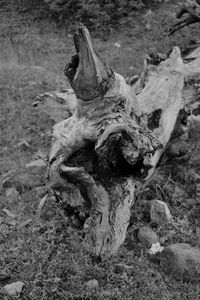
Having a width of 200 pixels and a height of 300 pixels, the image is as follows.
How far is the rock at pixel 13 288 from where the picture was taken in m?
3.54

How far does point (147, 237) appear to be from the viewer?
4148 millimetres

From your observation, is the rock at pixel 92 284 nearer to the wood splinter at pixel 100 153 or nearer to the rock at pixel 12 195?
the wood splinter at pixel 100 153

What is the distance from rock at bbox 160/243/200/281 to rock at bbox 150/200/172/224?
16.7 inches

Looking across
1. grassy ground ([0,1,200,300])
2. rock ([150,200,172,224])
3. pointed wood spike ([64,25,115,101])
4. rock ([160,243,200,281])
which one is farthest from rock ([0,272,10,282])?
pointed wood spike ([64,25,115,101])

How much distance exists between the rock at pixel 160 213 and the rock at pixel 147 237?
Answer: 157 millimetres

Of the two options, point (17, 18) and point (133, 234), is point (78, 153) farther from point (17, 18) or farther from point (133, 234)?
point (17, 18)

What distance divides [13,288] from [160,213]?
5.20 ft

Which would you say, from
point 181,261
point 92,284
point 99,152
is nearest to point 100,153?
point 99,152

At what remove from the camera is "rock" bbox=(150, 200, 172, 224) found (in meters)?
4.37

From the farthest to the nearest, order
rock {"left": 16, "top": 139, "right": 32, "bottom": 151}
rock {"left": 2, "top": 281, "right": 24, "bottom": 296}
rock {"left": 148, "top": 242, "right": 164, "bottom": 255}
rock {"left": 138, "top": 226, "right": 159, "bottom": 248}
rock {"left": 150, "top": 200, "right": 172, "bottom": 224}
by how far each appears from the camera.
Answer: rock {"left": 16, "top": 139, "right": 32, "bottom": 151} → rock {"left": 150, "top": 200, "right": 172, "bottom": 224} → rock {"left": 138, "top": 226, "right": 159, "bottom": 248} → rock {"left": 148, "top": 242, "right": 164, "bottom": 255} → rock {"left": 2, "top": 281, "right": 24, "bottom": 296}

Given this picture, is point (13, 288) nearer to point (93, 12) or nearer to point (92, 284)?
point (92, 284)

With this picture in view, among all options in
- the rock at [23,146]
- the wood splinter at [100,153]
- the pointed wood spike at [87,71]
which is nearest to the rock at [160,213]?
the wood splinter at [100,153]

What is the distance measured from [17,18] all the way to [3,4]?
1170 millimetres

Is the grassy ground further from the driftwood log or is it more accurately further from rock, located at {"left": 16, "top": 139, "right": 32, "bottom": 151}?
the driftwood log
